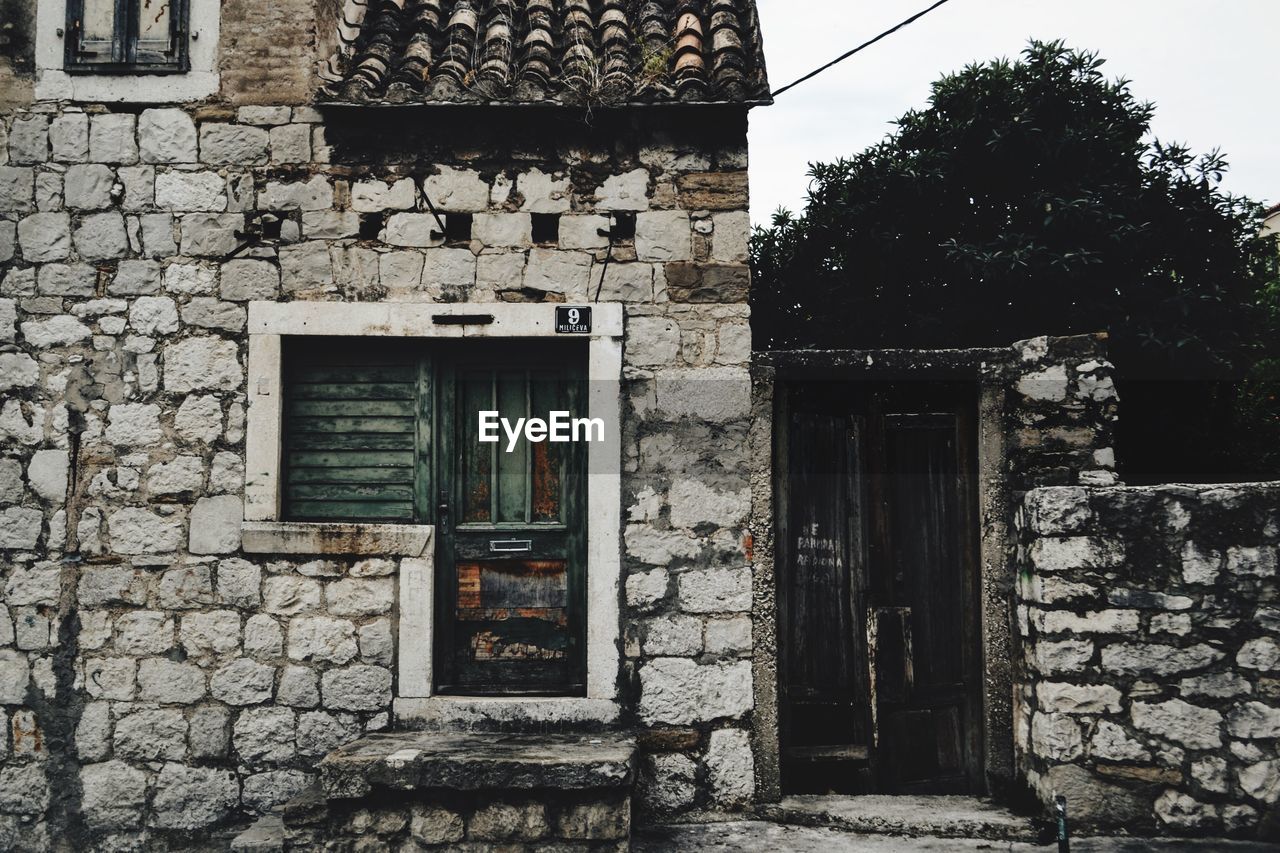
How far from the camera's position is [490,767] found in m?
3.75

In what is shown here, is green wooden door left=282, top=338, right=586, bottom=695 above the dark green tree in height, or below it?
below

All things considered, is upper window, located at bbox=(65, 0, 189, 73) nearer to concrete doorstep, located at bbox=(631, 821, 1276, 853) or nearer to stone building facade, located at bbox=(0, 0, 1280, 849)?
stone building facade, located at bbox=(0, 0, 1280, 849)

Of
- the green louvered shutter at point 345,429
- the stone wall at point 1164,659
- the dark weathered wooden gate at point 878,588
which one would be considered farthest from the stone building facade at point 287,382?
the stone wall at point 1164,659

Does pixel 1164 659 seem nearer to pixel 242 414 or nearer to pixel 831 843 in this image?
pixel 831 843

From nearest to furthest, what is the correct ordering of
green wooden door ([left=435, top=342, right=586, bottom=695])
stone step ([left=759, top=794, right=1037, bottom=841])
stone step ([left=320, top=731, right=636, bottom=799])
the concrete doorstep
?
stone step ([left=320, top=731, right=636, bottom=799]) → the concrete doorstep → stone step ([left=759, top=794, right=1037, bottom=841]) → green wooden door ([left=435, top=342, right=586, bottom=695])

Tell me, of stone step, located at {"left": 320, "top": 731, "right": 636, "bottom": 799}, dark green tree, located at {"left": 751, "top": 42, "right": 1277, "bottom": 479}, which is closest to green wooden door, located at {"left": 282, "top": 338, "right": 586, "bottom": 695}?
stone step, located at {"left": 320, "top": 731, "right": 636, "bottom": 799}

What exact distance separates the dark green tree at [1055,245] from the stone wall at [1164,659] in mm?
3739

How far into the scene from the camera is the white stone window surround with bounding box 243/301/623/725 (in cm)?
434

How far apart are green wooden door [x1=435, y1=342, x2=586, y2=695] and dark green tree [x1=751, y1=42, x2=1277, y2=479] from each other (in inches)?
218

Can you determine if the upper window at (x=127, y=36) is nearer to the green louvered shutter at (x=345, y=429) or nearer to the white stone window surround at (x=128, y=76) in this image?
the white stone window surround at (x=128, y=76)

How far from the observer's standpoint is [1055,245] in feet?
27.8

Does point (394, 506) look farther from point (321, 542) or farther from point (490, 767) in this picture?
point (490, 767)

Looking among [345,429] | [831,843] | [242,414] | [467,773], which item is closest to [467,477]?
[345,429]
